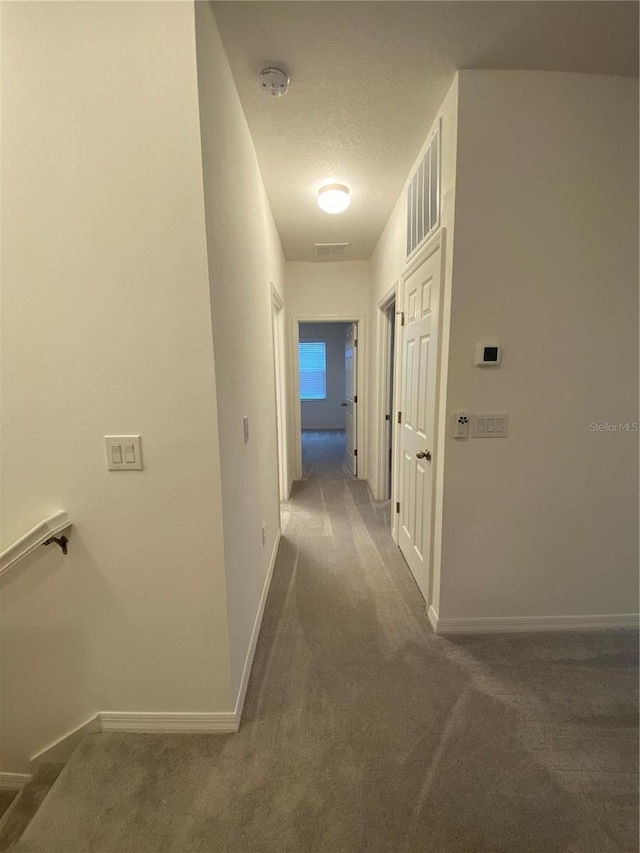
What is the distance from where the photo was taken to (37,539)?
112cm

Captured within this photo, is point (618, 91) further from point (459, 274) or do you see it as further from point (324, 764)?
point (324, 764)

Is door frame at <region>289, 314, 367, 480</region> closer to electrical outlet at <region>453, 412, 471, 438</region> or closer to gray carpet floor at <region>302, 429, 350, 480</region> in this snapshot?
gray carpet floor at <region>302, 429, 350, 480</region>

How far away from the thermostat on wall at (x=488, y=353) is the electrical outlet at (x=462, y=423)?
253 mm

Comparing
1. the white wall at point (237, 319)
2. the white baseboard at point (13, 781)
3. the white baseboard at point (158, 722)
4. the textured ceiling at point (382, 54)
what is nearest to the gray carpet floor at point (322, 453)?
the white wall at point (237, 319)

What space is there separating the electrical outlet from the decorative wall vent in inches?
37.3

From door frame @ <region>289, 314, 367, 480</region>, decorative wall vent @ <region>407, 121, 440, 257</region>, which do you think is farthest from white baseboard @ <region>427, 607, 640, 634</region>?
door frame @ <region>289, 314, 367, 480</region>

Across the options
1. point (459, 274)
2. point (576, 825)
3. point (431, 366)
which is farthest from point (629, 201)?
point (576, 825)

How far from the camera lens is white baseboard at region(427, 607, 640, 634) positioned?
180cm

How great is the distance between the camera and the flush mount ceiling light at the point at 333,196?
225 centimetres

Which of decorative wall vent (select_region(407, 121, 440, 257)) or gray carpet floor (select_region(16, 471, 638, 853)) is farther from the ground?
decorative wall vent (select_region(407, 121, 440, 257))

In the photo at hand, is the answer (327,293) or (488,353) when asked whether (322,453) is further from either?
(488,353)

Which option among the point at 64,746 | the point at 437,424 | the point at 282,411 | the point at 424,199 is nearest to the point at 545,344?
the point at 437,424

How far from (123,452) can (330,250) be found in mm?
3126

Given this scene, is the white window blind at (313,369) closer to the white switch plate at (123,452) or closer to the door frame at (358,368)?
the door frame at (358,368)
